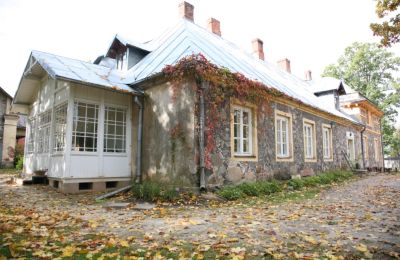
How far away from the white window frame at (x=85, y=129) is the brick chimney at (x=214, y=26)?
9.37 meters

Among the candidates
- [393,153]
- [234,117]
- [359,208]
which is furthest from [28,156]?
[393,153]

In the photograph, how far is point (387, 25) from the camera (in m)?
5.62

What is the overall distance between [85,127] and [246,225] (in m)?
6.20

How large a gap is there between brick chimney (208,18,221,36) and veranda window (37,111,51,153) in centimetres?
962

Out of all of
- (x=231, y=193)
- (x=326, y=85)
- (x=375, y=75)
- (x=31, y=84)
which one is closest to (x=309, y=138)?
(x=326, y=85)

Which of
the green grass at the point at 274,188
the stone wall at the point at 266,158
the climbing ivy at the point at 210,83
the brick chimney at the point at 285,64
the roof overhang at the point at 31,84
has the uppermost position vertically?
the brick chimney at the point at 285,64

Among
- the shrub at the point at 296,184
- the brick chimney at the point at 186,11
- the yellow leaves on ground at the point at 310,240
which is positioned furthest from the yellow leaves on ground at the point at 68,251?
the brick chimney at the point at 186,11

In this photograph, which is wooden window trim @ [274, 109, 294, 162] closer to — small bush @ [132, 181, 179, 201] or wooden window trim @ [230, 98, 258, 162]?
wooden window trim @ [230, 98, 258, 162]

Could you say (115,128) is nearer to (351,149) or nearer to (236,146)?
(236,146)

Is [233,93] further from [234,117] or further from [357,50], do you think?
[357,50]

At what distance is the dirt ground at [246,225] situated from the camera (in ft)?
11.7

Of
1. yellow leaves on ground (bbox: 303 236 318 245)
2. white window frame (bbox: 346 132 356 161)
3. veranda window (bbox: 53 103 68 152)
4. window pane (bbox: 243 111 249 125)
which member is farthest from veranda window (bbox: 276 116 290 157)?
white window frame (bbox: 346 132 356 161)

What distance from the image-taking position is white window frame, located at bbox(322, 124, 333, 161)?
→ 14.4 metres

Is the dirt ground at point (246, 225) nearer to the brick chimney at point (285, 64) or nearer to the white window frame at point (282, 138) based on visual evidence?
the white window frame at point (282, 138)
